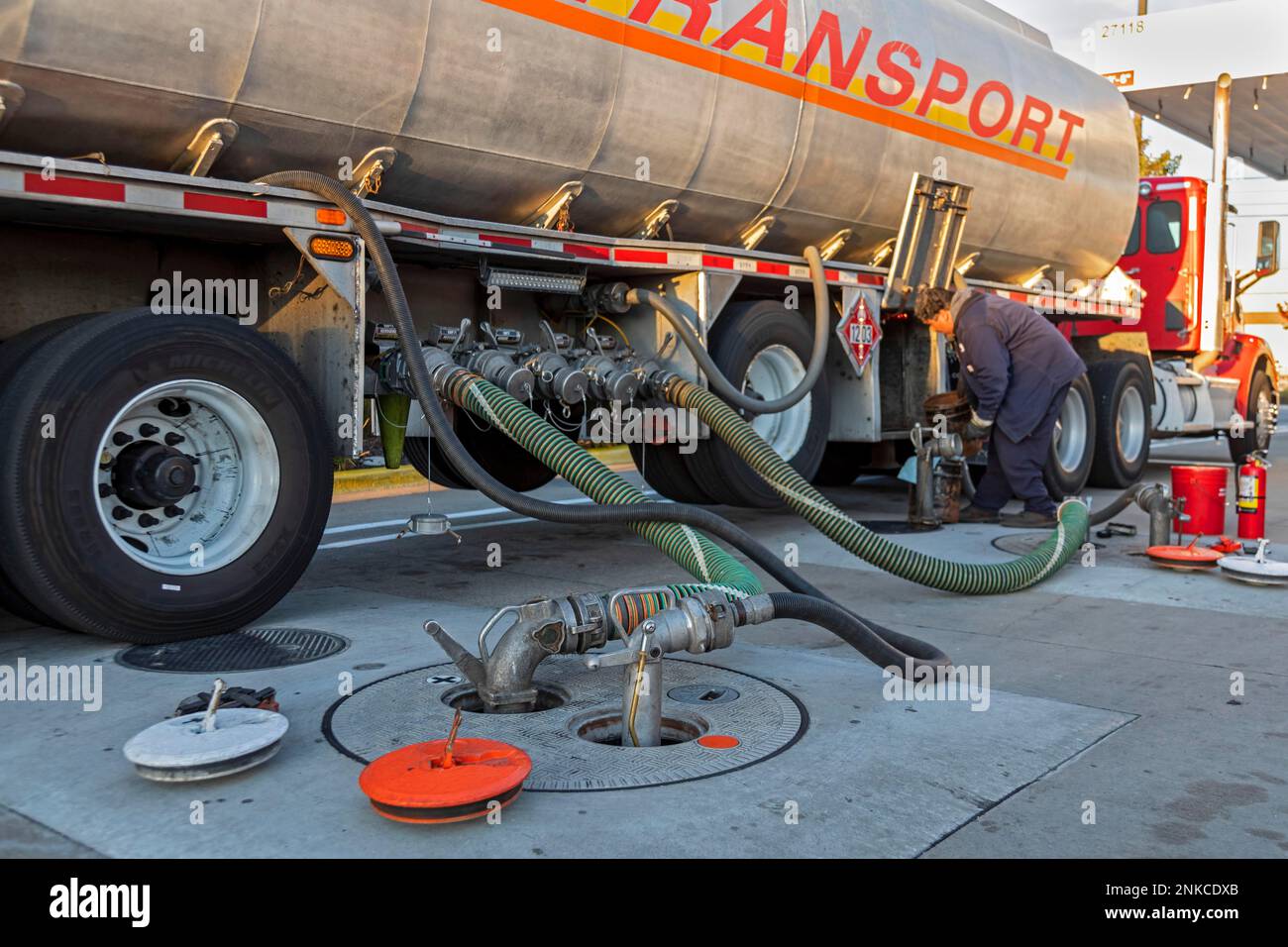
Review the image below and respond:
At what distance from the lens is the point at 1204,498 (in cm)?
680

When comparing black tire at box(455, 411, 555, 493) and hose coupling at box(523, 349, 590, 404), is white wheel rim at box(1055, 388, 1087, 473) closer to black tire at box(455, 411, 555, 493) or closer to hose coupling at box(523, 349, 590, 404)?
black tire at box(455, 411, 555, 493)

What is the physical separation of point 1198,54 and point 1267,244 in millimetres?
2191

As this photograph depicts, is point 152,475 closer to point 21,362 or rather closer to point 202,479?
point 202,479

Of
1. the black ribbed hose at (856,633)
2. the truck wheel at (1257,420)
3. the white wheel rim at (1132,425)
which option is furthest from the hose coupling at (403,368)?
the truck wheel at (1257,420)

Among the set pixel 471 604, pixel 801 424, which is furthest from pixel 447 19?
pixel 801 424

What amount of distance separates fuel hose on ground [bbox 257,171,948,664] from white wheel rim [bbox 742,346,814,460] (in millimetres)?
2851

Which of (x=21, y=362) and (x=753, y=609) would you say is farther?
(x=21, y=362)

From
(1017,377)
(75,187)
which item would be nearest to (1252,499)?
(1017,377)

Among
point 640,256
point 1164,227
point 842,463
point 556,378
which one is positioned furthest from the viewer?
point 1164,227

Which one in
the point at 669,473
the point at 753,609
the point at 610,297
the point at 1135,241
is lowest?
the point at 753,609

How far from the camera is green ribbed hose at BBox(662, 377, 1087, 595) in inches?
197

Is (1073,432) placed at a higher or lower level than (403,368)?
lower
